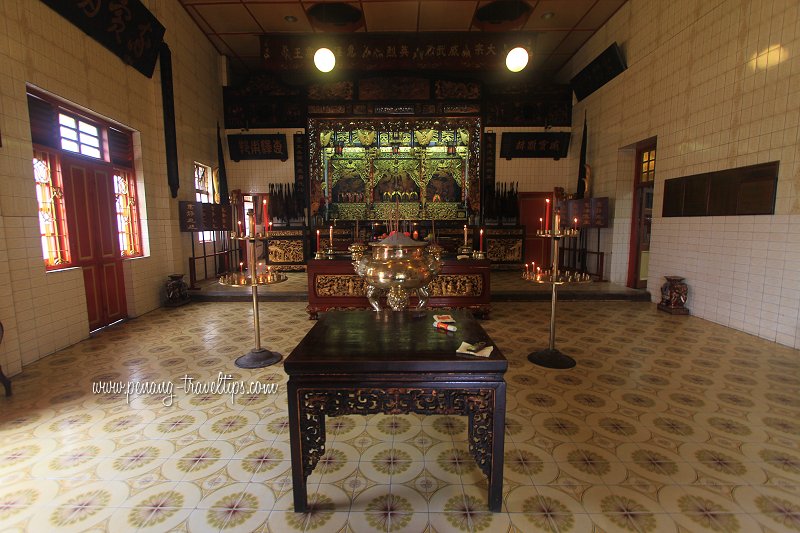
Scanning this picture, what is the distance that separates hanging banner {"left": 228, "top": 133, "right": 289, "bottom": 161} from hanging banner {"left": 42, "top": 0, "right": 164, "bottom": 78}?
2.84 m

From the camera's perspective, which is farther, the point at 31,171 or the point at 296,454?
the point at 31,171

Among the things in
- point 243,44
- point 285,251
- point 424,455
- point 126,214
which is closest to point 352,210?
point 285,251

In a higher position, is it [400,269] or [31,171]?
[31,171]

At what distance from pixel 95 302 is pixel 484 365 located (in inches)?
193

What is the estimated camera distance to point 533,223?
882 centimetres

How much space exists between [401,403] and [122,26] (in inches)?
234

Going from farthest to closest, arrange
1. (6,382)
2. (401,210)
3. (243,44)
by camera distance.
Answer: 1. (401,210)
2. (243,44)
3. (6,382)

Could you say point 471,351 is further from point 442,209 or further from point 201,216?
point 442,209

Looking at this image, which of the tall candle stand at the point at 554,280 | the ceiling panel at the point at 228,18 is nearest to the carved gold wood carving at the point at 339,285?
the tall candle stand at the point at 554,280

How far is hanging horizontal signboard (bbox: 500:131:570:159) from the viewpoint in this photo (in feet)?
27.5

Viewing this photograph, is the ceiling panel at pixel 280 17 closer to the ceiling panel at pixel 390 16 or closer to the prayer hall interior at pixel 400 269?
the prayer hall interior at pixel 400 269

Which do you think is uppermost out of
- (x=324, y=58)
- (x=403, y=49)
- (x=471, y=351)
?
(x=403, y=49)

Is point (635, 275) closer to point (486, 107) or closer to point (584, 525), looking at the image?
point (486, 107)

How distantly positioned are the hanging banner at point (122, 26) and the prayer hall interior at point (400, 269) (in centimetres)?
5
